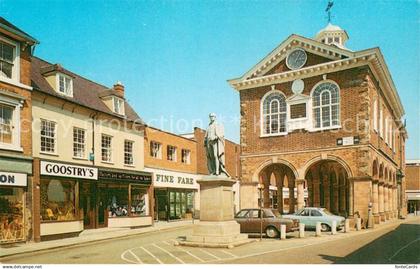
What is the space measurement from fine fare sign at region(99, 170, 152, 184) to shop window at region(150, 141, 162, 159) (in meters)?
2.60

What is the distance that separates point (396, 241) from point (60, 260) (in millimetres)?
12940

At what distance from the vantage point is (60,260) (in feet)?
44.4

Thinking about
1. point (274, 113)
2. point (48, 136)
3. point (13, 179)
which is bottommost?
point (13, 179)

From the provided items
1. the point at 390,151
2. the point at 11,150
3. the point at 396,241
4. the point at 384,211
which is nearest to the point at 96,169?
the point at 11,150

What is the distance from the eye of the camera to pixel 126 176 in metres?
26.7

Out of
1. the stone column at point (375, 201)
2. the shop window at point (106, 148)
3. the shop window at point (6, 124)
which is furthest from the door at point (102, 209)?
the stone column at point (375, 201)

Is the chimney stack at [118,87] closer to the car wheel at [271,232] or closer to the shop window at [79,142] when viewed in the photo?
the shop window at [79,142]

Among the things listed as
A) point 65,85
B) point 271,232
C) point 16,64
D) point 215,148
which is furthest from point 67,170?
point 271,232

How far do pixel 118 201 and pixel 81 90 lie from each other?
7579 mm

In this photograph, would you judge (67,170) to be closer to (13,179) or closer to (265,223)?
(13,179)

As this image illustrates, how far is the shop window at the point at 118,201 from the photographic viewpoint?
26.5 meters

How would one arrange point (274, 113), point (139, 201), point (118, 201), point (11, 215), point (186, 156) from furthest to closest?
point (186, 156) → point (139, 201) → point (274, 113) → point (118, 201) → point (11, 215)

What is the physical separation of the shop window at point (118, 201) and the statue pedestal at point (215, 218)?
1164 cm

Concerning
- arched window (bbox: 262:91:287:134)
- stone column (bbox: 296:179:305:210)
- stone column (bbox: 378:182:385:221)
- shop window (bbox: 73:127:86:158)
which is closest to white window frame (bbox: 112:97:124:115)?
shop window (bbox: 73:127:86:158)
